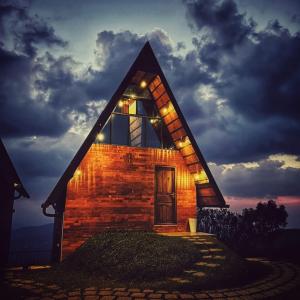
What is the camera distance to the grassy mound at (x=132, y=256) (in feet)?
23.0

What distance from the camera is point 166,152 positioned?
1210cm

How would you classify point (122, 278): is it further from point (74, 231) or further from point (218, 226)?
point (218, 226)

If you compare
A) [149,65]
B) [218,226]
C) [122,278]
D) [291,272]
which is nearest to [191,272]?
[122,278]

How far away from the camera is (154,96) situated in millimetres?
12352

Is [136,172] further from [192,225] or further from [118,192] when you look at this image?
[192,225]

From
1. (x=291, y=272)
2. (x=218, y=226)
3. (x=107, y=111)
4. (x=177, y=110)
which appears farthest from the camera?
(x=218, y=226)

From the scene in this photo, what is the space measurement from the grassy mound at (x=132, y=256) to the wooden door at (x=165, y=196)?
8.92 feet

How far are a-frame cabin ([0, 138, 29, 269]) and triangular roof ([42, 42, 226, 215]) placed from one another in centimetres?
218

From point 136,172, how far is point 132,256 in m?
4.25

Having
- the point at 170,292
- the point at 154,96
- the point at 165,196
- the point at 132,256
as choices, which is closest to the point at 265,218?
the point at 165,196

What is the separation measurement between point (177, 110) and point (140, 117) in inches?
69.3

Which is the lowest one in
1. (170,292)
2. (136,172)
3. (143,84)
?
(170,292)

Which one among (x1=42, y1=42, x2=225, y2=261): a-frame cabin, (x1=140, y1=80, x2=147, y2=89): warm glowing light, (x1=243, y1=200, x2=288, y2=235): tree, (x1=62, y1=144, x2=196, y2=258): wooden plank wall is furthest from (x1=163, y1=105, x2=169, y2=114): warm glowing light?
(x1=243, y1=200, x2=288, y2=235): tree

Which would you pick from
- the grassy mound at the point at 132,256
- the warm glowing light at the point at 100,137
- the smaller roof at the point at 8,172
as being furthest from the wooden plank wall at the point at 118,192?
the smaller roof at the point at 8,172
